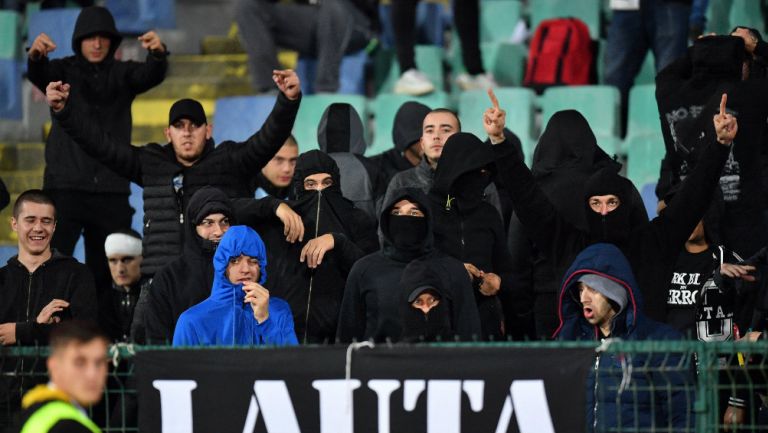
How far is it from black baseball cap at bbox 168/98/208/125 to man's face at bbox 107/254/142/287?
3.86ft

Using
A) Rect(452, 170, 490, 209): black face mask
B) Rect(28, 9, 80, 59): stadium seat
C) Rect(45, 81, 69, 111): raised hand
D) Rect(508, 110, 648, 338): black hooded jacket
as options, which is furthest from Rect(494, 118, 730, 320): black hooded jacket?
Rect(28, 9, 80, 59): stadium seat

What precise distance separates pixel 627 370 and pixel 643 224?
1.88 m

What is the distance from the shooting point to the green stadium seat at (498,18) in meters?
14.0

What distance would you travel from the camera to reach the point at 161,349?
7027mm

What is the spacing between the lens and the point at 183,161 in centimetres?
936

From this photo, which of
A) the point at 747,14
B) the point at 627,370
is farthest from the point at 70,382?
the point at 747,14

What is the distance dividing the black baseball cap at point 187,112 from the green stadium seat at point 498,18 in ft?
16.9

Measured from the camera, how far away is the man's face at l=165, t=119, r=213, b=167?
9.31 m

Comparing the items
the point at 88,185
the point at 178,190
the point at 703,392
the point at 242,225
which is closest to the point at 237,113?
the point at 88,185

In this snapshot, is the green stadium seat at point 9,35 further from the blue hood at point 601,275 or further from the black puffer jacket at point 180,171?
the blue hood at point 601,275

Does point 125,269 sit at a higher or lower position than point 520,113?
lower

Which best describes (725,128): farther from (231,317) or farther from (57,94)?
(57,94)

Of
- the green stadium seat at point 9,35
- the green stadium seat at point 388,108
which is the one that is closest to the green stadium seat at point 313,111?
the green stadium seat at point 388,108

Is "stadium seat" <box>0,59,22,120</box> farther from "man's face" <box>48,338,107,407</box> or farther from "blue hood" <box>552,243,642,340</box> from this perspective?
"man's face" <box>48,338,107,407</box>
